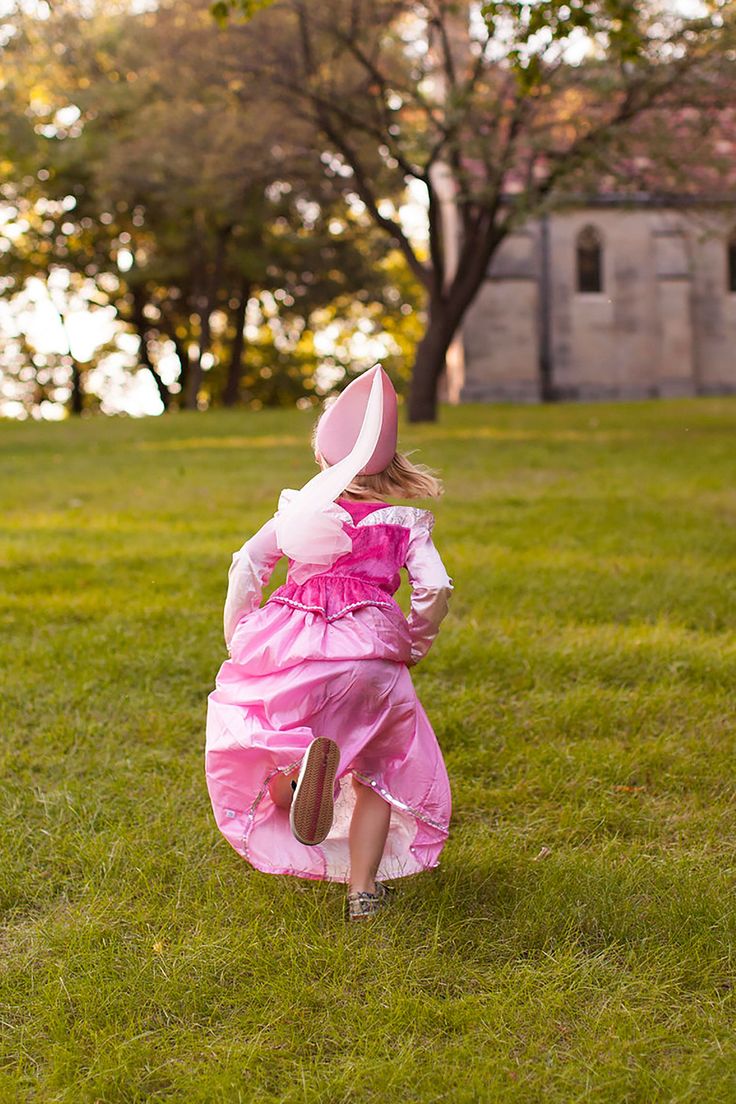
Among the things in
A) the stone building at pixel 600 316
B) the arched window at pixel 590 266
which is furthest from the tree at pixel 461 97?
the arched window at pixel 590 266

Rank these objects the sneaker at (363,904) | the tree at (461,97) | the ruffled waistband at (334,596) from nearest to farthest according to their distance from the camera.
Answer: the sneaker at (363,904) → the ruffled waistband at (334,596) → the tree at (461,97)

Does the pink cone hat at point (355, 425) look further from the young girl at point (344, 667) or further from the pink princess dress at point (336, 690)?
the pink princess dress at point (336, 690)

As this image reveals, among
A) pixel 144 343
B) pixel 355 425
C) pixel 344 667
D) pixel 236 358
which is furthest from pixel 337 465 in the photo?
pixel 144 343

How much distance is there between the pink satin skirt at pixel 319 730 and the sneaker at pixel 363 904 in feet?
0.55

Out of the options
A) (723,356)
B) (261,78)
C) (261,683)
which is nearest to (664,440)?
(261,78)

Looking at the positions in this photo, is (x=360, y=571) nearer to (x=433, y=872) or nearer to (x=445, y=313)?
(x=433, y=872)

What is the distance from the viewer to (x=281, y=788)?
11.4 ft

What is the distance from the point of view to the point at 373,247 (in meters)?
34.8

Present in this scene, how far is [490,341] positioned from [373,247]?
4.55 m

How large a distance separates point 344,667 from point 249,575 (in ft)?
1.39

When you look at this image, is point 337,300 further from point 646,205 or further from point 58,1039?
point 58,1039

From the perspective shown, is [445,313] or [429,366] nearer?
[445,313]

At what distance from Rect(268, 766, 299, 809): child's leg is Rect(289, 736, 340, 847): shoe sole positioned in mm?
334

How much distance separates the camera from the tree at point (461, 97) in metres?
16.4
